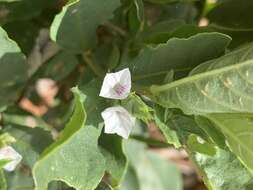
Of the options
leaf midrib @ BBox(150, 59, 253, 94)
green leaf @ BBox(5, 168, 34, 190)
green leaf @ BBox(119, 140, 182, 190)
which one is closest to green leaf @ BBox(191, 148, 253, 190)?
leaf midrib @ BBox(150, 59, 253, 94)

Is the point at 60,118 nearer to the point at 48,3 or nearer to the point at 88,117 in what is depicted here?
the point at 48,3

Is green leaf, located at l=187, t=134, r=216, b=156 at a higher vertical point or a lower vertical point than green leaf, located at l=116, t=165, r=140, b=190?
higher

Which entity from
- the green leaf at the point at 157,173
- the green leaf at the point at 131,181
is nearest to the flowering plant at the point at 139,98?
the green leaf at the point at 131,181

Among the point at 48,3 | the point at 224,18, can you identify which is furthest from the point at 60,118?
the point at 224,18

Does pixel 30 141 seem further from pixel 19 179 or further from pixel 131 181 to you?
pixel 131 181

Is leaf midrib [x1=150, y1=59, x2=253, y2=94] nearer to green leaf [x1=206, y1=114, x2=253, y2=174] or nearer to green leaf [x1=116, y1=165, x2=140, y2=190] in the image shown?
green leaf [x1=206, y1=114, x2=253, y2=174]
